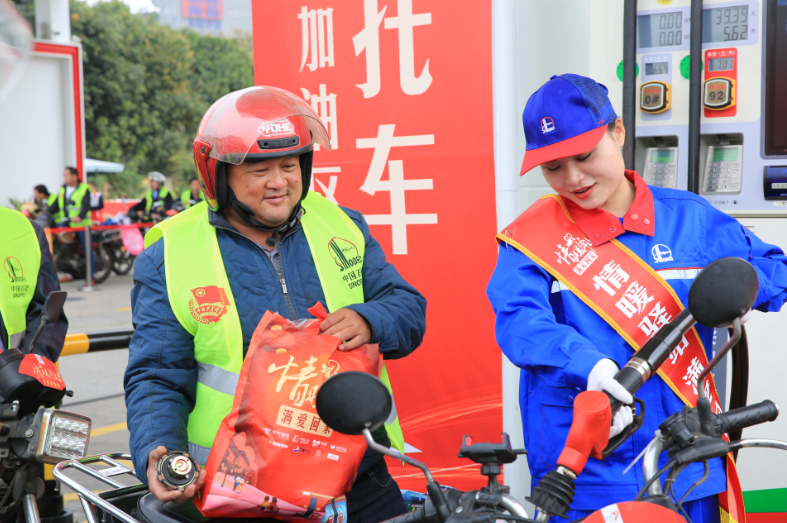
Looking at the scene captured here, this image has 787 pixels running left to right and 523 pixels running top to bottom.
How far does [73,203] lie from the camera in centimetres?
1497

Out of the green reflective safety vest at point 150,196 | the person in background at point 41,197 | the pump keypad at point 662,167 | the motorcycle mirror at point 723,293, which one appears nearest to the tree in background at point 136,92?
the green reflective safety vest at point 150,196

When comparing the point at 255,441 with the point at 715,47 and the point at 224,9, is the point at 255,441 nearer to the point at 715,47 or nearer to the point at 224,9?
the point at 715,47

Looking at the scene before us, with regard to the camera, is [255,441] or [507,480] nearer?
[255,441]

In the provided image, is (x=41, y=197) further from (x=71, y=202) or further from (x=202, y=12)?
(x=202, y=12)

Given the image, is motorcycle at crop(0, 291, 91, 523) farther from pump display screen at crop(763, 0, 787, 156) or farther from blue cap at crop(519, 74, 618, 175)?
pump display screen at crop(763, 0, 787, 156)

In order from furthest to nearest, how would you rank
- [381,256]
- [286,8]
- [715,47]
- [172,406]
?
[286,8] < [715,47] < [381,256] < [172,406]

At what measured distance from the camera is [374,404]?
4.05 ft

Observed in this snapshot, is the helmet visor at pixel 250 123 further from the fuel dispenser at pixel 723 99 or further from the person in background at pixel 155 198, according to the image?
the person in background at pixel 155 198

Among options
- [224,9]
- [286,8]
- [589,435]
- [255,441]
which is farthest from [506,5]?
[224,9]

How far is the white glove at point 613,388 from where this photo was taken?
140 centimetres

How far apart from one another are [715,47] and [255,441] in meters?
2.32

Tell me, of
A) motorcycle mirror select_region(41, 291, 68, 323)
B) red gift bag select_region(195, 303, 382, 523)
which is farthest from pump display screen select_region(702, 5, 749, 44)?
motorcycle mirror select_region(41, 291, 68, 323)

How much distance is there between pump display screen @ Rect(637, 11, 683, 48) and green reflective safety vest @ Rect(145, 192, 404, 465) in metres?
1.75

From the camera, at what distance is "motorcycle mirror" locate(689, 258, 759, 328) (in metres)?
1.33
